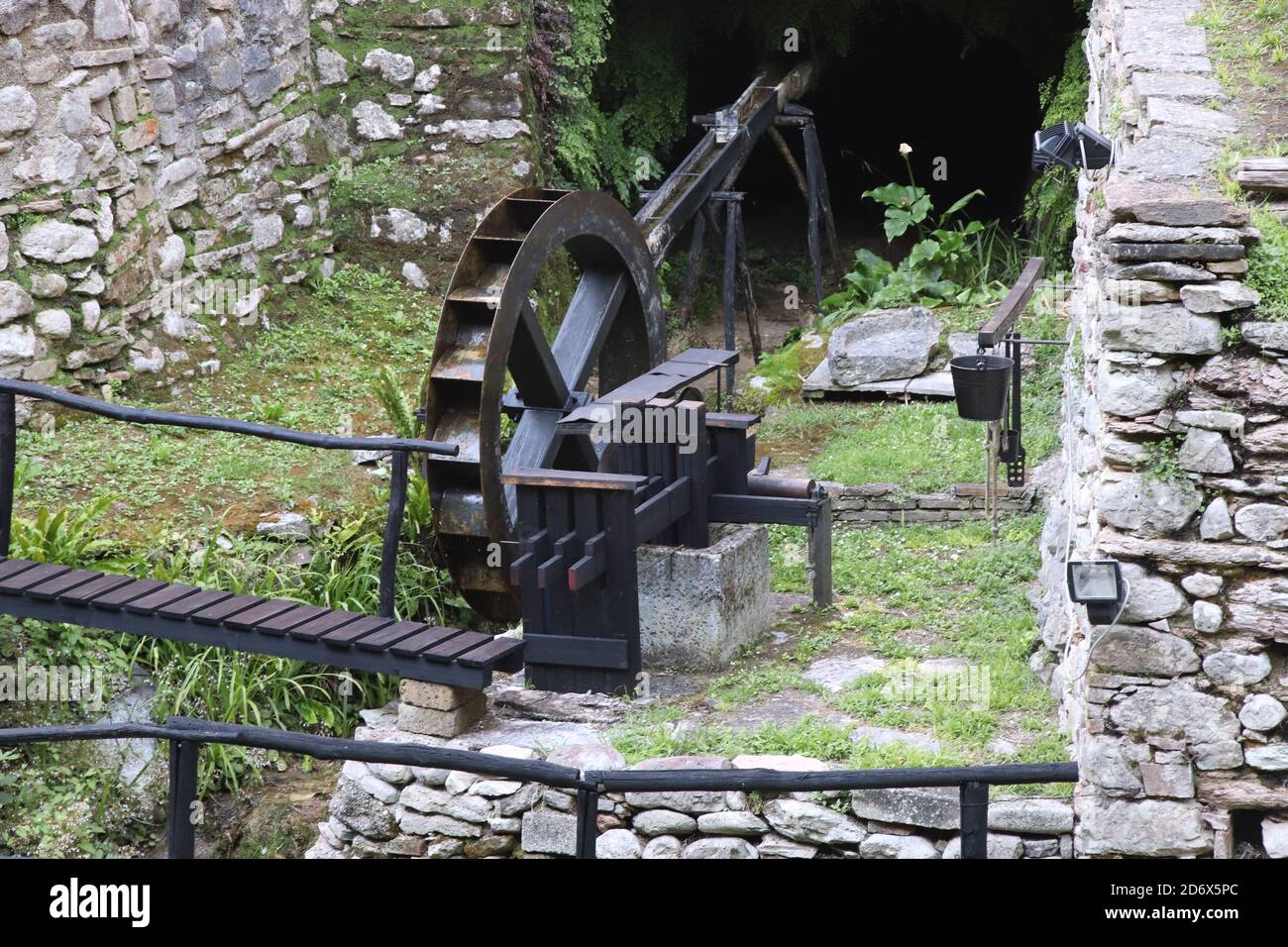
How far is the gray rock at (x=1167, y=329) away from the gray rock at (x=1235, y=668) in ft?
2.60

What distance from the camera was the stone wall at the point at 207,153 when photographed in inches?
276

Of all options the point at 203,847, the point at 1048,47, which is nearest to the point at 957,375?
the point at 203,847

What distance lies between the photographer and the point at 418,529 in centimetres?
708

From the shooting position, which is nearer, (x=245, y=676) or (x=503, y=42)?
(x=245, y=676)

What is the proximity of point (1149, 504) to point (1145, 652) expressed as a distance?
0.39m

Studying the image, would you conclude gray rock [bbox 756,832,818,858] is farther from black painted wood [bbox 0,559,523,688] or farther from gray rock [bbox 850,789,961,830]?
black painted wood [bbox 0,559,523,688]

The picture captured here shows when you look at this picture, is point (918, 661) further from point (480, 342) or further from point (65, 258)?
point (65, 258)

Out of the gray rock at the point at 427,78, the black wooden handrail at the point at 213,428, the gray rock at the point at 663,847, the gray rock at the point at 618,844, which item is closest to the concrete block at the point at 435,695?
the black wooden handrail at the point at 213,428

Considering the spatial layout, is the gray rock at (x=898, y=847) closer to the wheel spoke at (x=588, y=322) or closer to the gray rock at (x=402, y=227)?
the wheel spoke at (x=588, y=322)

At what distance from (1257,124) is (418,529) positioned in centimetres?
395

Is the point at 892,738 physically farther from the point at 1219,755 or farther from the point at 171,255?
the point at 171,255

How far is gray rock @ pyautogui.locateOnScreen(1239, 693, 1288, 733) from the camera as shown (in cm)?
398

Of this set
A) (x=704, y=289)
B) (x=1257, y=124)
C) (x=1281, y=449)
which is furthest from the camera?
(x=704, y=289)

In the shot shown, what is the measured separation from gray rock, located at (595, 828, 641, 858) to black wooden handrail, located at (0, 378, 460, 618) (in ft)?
3.70
